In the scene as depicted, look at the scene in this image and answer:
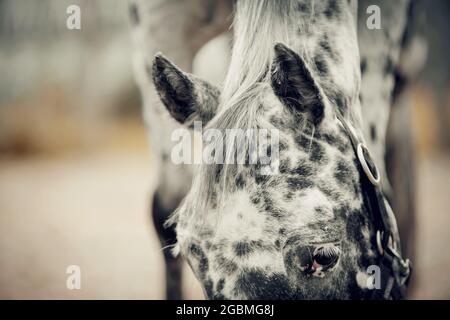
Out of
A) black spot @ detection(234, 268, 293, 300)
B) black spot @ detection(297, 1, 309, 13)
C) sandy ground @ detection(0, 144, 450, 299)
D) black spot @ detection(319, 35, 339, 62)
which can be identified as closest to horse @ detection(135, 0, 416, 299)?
black spot @ detection(234, 268, 293, 300)

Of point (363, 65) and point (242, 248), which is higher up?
point (363, 65)

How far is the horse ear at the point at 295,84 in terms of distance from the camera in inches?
51.9

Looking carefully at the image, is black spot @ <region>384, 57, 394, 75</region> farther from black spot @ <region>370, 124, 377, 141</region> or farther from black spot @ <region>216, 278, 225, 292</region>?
black spot @ <region>216, 278, 225, 292</region>

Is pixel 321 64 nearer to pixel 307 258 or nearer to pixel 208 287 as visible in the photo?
pixel 307 258

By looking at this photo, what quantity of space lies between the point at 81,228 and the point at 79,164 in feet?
0.85

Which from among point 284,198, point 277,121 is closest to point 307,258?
point 284,198

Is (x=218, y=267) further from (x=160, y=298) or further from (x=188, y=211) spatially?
(x=160, y=298)

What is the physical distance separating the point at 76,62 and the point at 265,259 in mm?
1204

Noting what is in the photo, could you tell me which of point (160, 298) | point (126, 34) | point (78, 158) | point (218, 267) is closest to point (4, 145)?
point (78, 158)

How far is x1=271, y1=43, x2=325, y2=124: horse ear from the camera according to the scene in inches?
51.9

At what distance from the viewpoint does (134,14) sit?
6.41ft

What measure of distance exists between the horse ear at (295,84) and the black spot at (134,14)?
79 centimetres

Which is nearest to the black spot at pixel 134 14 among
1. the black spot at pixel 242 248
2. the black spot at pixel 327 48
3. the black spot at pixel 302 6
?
the black spot at pixel 302 6

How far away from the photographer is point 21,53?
2.04m
